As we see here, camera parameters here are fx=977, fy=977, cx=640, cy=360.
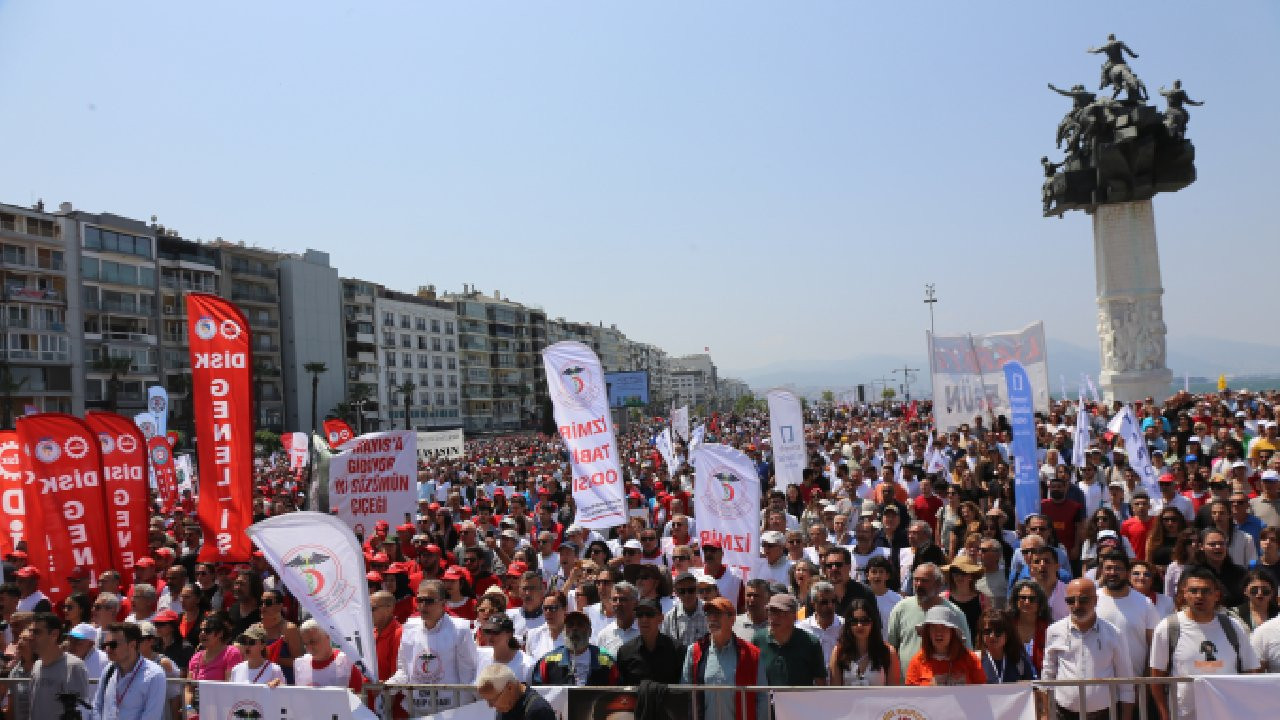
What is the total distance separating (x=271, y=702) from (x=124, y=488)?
6.22 m

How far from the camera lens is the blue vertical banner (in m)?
11.0

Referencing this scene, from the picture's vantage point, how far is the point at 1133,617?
5914 millimetres

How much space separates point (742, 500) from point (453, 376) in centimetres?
10261

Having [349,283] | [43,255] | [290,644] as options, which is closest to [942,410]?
[290,644]

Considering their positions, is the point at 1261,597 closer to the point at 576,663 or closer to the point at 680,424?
the point at 576,663

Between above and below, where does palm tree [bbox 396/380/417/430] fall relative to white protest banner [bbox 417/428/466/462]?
above

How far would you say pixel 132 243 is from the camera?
68.6 metres

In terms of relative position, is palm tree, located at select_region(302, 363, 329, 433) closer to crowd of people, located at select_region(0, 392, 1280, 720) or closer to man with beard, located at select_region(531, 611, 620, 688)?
crowd of people, located at select_region(0, 392, 1280, 720)

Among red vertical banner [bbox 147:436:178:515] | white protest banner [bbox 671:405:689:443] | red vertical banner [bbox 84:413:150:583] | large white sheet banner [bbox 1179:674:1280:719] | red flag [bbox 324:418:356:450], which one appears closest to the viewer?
large white sheet banner [bbox 1179:674:1280:719]

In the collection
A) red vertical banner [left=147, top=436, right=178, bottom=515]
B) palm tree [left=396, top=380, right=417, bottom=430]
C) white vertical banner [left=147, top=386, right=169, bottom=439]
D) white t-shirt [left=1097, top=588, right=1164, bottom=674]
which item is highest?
palm tree [left=396, top=380, right=417, bottom=430]

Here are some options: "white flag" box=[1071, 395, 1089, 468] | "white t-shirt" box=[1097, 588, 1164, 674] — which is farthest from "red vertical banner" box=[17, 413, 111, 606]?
"white flag" box=[1071, 395, 1089, 468]

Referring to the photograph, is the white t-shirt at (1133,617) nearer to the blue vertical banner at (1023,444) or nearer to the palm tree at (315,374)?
the blue vertical banner at (1023,444)

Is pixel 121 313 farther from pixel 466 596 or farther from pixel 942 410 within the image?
pixel 466 596

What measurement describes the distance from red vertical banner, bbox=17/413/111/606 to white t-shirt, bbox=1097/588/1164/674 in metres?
9.90
